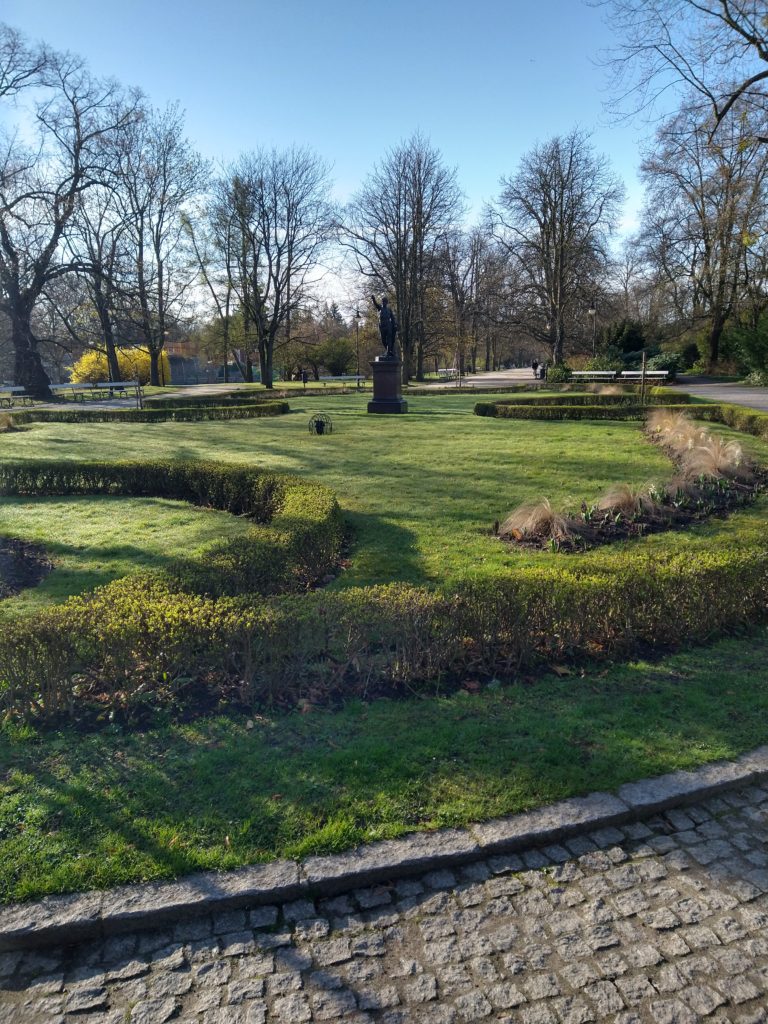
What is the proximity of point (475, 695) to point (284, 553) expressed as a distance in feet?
7.61

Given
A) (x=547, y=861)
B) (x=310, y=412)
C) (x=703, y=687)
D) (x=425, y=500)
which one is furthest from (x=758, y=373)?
(x=547, y=861)

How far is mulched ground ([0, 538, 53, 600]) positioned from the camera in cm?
628

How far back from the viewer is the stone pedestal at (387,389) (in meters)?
22.5

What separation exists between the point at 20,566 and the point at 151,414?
52.3 ft

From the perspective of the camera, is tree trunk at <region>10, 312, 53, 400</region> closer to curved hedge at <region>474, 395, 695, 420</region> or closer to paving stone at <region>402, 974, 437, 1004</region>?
curved hedge at <region>474, 395, 695, 420</region>

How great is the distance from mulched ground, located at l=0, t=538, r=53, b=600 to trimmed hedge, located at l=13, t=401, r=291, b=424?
1468 centimetres

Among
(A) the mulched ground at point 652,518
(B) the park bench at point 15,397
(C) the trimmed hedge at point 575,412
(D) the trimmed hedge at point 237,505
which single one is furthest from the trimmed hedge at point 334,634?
(B) the park bench at point 15,397

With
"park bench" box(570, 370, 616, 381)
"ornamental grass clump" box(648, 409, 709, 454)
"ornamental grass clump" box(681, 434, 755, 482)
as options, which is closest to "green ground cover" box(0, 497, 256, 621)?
"ornamental grass clump" box(681, 434, 755, 482)

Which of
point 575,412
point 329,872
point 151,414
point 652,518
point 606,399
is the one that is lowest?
point 329,872

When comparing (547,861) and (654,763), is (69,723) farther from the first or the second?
(654,763)

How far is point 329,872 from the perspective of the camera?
8.68ft

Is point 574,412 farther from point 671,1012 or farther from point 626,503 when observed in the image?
point 671,1012

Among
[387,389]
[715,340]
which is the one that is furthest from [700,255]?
[387,389]

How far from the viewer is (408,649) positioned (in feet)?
13.7
